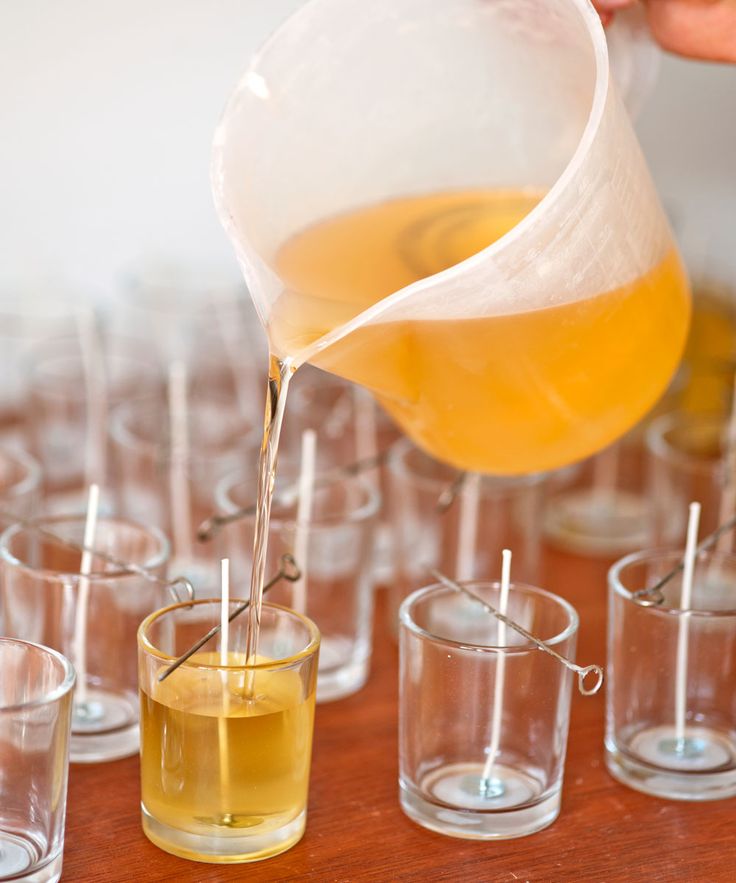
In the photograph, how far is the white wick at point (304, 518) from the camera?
39.9 inches

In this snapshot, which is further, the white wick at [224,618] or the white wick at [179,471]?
the white wick at [179,471]

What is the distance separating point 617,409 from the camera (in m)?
0.90

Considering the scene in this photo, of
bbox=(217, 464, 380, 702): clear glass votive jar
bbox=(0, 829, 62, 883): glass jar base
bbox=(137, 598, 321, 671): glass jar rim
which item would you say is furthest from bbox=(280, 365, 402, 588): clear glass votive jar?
bbox=(0, 829, 62, 883): glass jar base

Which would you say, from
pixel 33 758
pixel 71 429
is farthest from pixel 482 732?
pixel 71 429

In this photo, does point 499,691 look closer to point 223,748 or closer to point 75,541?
point 223,748

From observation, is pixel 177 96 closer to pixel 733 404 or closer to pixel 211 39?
pixel 211 39

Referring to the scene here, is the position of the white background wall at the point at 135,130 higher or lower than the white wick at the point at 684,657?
higher

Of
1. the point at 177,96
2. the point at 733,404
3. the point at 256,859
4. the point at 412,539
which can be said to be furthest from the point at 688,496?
the point at 177,96

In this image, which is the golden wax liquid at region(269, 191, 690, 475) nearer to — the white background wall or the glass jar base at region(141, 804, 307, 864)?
the glass jar base at region(141, 804, 307, 864)

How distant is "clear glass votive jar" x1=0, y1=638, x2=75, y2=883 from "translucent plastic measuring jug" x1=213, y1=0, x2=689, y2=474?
0.65ft

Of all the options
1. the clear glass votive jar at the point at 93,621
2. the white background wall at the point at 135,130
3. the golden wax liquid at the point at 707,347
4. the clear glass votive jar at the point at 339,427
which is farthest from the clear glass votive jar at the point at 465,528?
the white background wall at the point at 135,130

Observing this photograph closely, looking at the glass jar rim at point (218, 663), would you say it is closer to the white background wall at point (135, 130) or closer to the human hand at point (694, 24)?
the human hand at point (694, 24)

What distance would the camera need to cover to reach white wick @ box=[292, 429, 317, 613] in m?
1.01

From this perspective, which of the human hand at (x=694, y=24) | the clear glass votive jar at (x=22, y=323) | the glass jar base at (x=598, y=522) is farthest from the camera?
the clear glass votive jar at (x=22, y=323)
